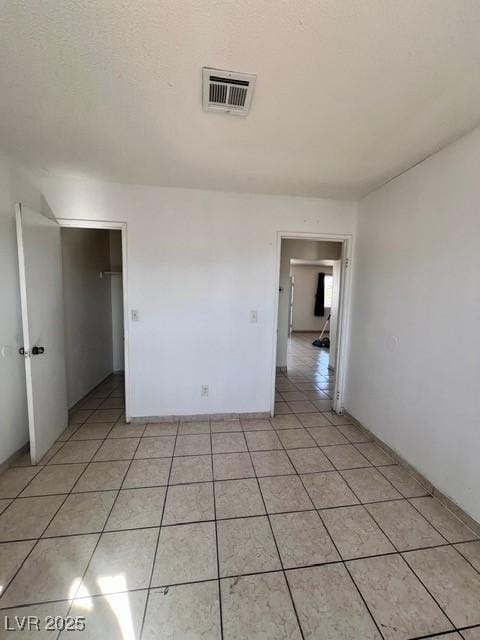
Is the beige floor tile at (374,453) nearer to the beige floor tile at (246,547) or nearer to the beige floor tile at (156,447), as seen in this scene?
the beige floor tile at (246,547)

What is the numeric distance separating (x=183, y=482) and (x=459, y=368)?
2054 mm

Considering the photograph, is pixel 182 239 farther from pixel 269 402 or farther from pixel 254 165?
pixel 269 402

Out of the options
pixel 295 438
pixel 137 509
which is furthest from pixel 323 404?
pixel 137 509

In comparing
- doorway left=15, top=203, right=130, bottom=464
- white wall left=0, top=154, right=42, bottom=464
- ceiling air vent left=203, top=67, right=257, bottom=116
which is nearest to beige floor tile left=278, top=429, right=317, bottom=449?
doorway left=15, top=203, right=130, bottom=464

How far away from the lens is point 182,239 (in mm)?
2676

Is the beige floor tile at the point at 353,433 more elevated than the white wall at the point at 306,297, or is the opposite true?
the white wall at the point at 306,297

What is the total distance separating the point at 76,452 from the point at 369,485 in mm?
2403

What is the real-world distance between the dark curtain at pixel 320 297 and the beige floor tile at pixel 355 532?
7362 mm

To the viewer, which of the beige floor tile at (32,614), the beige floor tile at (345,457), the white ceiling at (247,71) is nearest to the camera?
the white ceiling at (247,71)

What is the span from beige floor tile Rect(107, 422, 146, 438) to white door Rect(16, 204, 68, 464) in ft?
1.59

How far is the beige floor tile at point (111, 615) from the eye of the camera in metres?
1.09

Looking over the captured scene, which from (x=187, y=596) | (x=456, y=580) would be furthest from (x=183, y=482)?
(x=456, y=580)

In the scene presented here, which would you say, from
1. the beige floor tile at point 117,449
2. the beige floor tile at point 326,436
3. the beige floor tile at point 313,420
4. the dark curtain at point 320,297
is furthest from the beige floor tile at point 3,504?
the dark curtain at point 320,297

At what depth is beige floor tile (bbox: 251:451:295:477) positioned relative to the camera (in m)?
2.11
